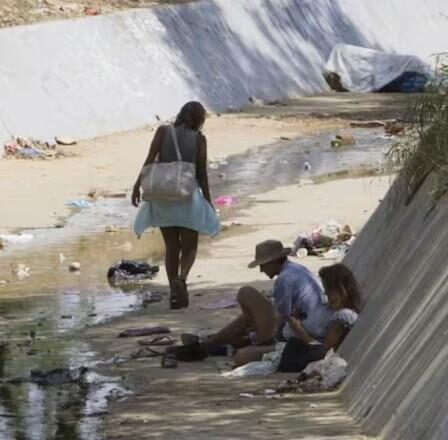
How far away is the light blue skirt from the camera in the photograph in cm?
1303

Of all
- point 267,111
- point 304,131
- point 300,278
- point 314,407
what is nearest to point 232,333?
point 300,278

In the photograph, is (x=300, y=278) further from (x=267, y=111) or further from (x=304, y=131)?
(x=267, y=111)

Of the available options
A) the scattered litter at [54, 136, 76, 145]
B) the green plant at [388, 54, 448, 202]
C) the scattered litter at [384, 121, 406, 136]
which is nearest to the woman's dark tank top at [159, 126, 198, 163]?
the green plant at [388, 54, 448, 202]

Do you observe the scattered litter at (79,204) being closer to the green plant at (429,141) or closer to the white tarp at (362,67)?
the green plant at (429,141)

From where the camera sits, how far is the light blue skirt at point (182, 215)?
13031mm

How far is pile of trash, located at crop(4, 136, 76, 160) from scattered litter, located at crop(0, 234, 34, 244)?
6.77 meters

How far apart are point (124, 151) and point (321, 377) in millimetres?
16305

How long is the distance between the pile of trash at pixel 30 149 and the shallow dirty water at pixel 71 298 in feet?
8.08

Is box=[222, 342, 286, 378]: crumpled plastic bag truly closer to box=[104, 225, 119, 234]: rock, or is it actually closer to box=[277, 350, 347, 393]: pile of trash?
box=[277, 350, 347, 393]: pile of trash

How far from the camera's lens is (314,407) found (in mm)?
9344

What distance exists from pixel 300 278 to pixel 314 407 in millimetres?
1470

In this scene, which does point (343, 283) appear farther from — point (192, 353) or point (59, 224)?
point (59, 224)

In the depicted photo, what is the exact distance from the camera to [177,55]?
1273 inches

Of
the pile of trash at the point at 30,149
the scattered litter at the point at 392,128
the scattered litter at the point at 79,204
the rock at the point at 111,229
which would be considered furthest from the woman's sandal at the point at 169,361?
the scattered litter at the point at 392,128
